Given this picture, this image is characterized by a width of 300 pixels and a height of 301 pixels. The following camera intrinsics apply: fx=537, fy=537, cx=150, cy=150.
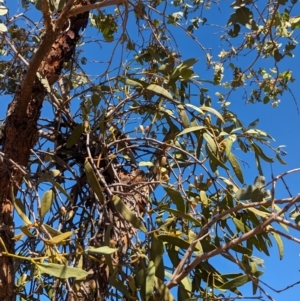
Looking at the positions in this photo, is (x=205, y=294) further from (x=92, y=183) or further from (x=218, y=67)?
(x=218, y=67)

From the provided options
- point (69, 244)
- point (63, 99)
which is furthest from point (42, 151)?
point (69, 244)

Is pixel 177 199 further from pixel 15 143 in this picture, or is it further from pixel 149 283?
pixel 15 143

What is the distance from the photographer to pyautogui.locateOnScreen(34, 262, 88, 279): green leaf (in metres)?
0.86

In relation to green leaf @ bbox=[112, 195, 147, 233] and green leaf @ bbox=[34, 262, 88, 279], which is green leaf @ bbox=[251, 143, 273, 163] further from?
green leaf @ bbox=[34, 262, 88, 279]

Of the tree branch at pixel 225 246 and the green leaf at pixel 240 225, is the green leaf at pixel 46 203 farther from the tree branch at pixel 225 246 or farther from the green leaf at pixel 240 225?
the green leaf at pixel 240 225

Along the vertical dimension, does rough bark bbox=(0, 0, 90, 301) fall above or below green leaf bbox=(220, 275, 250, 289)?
above

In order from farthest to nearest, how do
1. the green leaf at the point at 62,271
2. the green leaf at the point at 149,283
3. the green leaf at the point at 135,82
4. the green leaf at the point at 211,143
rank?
the green leaf at the point at 135,82 < the green leaf at the point at 211,143 < the green leaf at the point at 149,283 < the green leaf at the point at 62,271

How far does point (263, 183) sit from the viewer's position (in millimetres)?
1023

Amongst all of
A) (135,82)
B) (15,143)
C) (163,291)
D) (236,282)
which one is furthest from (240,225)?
(15,143)

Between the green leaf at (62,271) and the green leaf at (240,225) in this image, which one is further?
the green leaf at (240,225)

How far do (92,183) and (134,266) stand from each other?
19cm

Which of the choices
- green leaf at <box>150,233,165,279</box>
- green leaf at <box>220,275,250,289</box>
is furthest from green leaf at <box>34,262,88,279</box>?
green leaf at <box>220,275,250,289</box>

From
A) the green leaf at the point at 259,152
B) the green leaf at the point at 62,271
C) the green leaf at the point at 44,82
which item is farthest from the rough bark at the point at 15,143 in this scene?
the green leaf at the point at 259,152

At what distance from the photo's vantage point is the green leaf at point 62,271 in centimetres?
86
